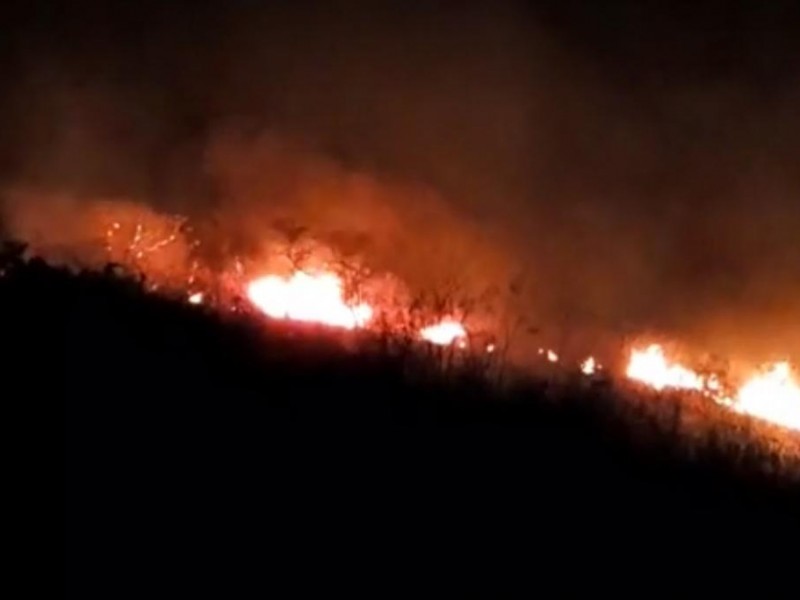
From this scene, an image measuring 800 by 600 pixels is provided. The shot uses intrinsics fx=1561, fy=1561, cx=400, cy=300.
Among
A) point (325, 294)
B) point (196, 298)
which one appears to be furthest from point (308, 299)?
point (196, 298)

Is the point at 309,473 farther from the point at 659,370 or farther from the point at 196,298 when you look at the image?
the point at 659,370

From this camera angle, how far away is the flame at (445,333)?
870 cm

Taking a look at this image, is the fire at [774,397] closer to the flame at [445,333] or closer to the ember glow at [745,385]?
the ember glow at [745,385]

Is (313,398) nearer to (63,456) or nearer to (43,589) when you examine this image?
(63,456)

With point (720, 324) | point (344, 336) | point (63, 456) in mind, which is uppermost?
point (720, 324)

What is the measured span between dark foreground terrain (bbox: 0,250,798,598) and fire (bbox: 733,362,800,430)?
794 centimetres

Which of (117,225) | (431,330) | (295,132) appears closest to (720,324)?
(295,132)

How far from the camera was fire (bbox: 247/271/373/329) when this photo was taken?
10.5 metres

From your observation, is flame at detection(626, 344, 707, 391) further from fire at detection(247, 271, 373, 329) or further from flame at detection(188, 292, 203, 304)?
flame at detection(188, 292, 203, 304)

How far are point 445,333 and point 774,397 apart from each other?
1003cm

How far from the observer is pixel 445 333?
942cm

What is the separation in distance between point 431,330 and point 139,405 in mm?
4079

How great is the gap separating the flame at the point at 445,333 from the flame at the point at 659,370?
18.3 ft

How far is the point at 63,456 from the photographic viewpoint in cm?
479
